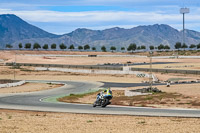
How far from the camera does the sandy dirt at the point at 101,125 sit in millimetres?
24344

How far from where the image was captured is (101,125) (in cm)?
2689

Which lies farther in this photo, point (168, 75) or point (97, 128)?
point (168, 75)

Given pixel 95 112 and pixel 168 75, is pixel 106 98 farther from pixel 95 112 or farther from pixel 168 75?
pixel 168 75

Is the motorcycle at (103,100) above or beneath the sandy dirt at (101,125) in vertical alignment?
above

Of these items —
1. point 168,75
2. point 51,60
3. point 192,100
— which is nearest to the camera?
point 192,100

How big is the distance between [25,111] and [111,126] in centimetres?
1353

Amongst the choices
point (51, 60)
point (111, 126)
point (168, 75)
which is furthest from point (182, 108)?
point (51, 60)

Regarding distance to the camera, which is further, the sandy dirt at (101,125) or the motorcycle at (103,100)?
the motorcycle at (103,100)

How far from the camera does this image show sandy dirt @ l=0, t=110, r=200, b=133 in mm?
24344

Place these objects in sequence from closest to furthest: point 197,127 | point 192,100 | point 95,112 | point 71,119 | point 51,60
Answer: point 197,127 → point 71,119 → point 95,112 → point 192,100 → point 51,60

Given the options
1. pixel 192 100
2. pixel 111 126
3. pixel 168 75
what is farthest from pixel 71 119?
pixel 168 75

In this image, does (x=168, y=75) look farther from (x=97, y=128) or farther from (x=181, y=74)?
(x=97, y=128)

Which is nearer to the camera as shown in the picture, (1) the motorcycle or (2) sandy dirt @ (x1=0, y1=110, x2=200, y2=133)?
(2) sandy dirt @ (x1=0, y1=110, x2=200, y2=133)

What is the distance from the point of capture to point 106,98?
→ 127ft
